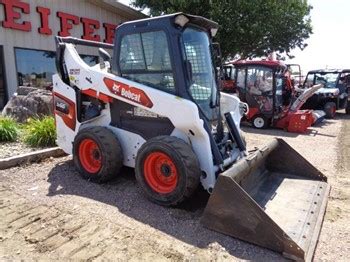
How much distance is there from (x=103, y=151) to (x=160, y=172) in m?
0.94

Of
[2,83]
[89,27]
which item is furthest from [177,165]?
[89,27]

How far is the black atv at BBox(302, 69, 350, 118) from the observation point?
567 inches

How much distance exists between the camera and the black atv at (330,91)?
47.2 feet

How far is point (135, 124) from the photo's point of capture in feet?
15.6

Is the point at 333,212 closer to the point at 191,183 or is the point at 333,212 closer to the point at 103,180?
the point at 191,183

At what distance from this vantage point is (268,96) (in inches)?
425

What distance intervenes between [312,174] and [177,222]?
2.15 meters

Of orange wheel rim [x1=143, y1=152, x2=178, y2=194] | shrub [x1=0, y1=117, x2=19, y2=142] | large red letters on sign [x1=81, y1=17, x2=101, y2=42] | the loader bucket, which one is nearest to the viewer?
the loader bucket

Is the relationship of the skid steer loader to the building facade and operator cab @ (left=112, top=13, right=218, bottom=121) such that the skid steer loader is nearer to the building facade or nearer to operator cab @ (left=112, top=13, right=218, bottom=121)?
operator cab @ (left=112, top=13, right=218, bottom=121)

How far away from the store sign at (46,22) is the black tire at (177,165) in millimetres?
8243

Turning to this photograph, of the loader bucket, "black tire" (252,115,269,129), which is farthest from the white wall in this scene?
the loader bucket

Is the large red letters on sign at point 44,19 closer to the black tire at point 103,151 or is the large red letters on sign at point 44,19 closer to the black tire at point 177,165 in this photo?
the black tire at point 103,151

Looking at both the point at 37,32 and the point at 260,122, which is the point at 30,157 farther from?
the point at 260,122

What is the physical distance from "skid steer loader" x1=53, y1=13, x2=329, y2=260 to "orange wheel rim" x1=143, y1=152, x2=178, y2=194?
0.01m
